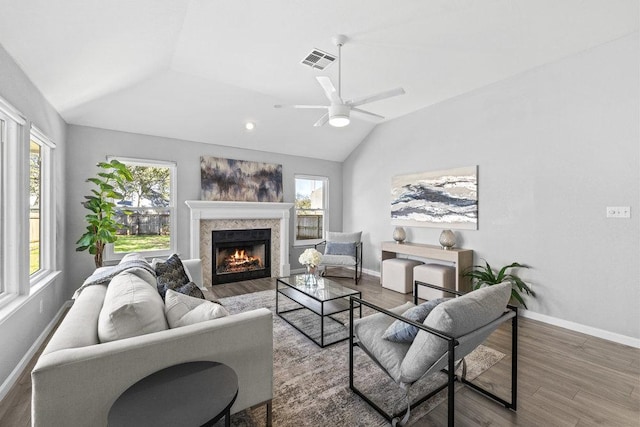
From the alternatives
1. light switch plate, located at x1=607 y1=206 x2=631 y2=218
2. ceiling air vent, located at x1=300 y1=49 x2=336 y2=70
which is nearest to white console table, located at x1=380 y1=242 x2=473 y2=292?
light switch plate, located at x1=607 y1=206 x2=631 y2=218

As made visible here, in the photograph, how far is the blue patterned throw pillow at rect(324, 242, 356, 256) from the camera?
545cm

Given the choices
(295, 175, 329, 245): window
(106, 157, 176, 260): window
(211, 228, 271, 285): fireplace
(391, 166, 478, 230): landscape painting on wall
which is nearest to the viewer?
(391, 166, 478, 230): landscape painting on wall

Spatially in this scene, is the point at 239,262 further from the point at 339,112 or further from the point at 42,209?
the point at 339,112

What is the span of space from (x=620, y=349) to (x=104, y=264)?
20.3 ft

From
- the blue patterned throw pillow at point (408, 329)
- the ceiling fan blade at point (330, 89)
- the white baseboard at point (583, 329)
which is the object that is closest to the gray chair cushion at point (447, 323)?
the blue patterned throw pillow at point (408, 329)

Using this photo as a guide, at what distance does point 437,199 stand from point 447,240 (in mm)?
734

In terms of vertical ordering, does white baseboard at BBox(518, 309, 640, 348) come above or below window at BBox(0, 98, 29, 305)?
below

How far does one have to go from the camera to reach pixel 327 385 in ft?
7.15

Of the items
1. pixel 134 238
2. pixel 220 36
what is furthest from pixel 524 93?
pixel 134 238

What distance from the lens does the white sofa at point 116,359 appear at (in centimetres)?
120

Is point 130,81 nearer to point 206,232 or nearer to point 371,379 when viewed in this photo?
point 206,232

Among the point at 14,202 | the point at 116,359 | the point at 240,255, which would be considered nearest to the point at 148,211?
the point at 240,255

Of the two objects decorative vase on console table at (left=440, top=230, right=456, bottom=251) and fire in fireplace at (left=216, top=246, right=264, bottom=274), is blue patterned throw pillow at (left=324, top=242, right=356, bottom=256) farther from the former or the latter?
decorative vase on console table at (left=440, top=230, right=456, bottom=251)

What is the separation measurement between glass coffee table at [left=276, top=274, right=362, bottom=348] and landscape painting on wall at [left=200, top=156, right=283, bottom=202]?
2.21 meters
